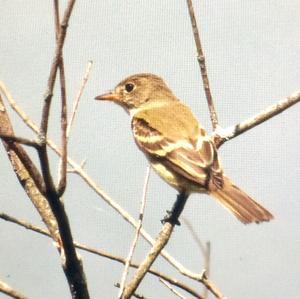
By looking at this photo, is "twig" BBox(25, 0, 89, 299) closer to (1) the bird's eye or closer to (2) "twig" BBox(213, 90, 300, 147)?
(2) "twig" BBox(213, 90, 300, 147)

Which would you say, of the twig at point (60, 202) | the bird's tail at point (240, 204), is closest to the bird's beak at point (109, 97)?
the bird's tail at point (240, 204)

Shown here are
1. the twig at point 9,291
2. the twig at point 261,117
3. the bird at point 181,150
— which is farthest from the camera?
the bird at point 181,150

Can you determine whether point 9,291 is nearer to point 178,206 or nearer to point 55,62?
point 55,62

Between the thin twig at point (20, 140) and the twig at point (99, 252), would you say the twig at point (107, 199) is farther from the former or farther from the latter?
the thin twig at point (20, 140)

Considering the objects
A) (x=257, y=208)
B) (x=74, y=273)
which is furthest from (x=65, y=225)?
(x=257, y=208)

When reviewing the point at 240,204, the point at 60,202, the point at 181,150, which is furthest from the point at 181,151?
the point at 60,202

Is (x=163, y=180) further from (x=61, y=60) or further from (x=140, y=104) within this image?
(x=61, y=60)
